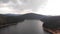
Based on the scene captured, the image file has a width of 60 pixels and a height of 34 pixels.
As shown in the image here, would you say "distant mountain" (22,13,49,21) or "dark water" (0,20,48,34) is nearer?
"dark water" (0,20,48,34)

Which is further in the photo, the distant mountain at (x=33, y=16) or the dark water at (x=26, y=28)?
the distant mountain at (x=33, y=16)

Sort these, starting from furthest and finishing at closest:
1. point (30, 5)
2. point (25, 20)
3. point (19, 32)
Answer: point (30, 5), point (25, 20), point (19, 32)

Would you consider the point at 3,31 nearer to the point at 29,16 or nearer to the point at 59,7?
the point at 29,16

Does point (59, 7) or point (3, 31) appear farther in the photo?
point (59, 7)

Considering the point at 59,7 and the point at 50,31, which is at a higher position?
the point at 59,7

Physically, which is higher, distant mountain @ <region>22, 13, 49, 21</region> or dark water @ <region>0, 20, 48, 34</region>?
distant mountain @ <region>22, 13, 49, 21</region>

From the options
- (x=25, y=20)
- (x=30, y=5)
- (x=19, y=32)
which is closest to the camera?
(x=19, y=32)

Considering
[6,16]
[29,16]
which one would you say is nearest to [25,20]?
[29,16]

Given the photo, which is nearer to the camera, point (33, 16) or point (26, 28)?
point (26, 28)
